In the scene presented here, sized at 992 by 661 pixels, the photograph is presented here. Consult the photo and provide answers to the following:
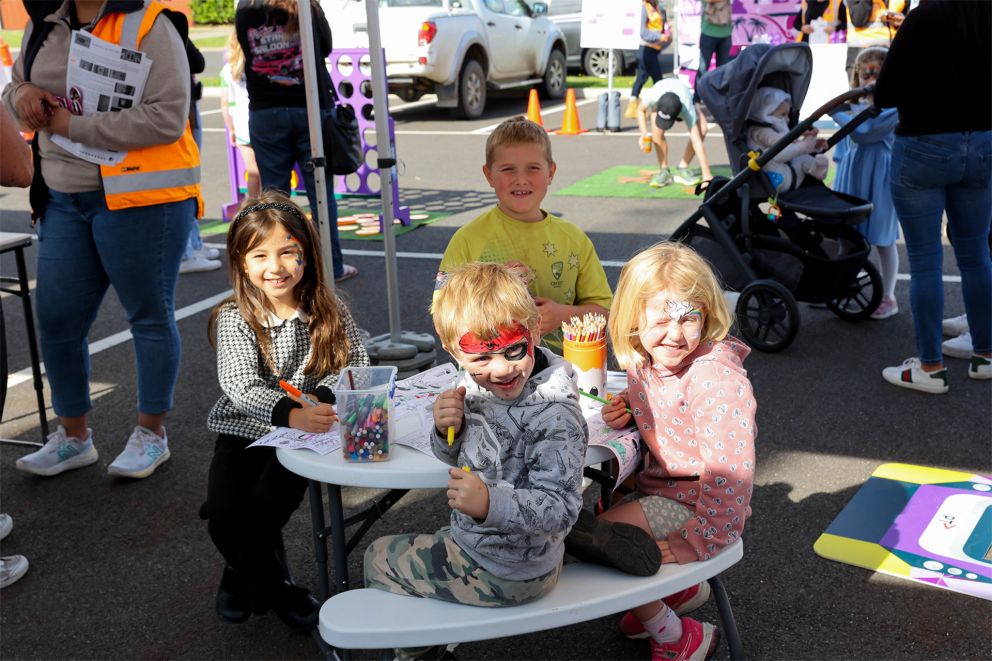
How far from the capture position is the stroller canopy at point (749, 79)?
5492 millimetres

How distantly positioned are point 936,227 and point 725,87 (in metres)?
1.66

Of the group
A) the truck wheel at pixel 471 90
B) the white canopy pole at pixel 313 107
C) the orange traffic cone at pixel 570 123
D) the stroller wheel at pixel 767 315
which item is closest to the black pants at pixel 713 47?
the orange traffic cone at pixel 570 123

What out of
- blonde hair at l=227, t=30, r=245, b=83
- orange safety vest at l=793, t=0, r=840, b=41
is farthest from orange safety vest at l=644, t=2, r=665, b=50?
blonde hair at l=227, t=30, r=245, b=83

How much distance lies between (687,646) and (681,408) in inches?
28.6

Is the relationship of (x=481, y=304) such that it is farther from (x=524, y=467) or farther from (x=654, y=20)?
(x=654, y=20)

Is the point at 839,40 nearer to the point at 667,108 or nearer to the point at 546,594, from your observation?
the point at 667,108

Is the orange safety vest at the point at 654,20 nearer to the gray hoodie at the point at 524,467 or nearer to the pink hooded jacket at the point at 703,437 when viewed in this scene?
the pink hooded jacket at the point at 703,437

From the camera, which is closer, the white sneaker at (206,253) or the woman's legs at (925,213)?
the woman's legs at (925,213)

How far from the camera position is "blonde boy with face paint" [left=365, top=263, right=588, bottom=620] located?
2.16m

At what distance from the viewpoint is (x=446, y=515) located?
3697mm

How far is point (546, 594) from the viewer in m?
2.30

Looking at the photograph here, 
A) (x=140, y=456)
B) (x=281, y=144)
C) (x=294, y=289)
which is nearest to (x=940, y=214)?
(x=294, y=289)

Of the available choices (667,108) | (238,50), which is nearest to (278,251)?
(238,50)

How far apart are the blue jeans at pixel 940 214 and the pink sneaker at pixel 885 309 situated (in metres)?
0.97
